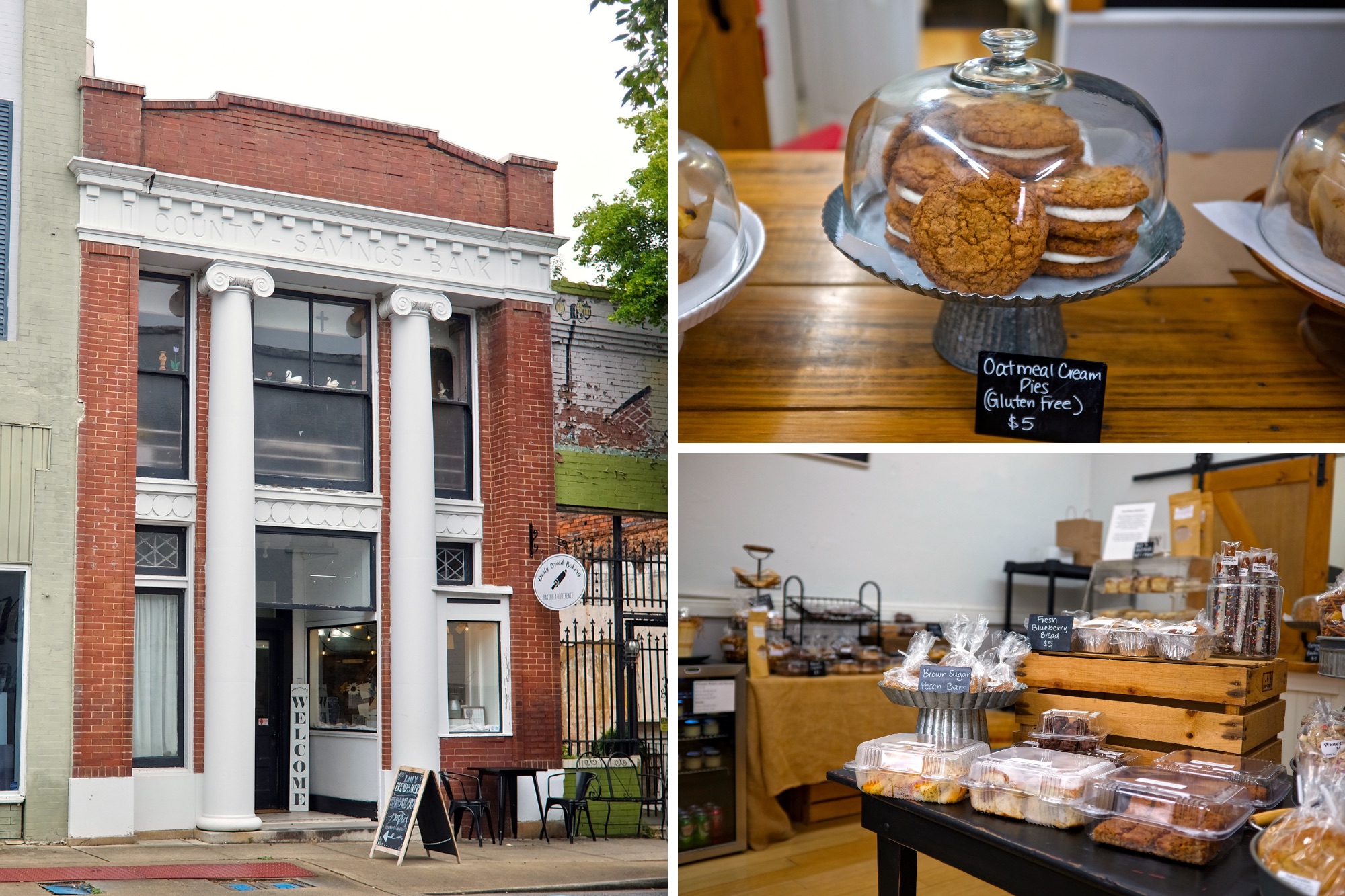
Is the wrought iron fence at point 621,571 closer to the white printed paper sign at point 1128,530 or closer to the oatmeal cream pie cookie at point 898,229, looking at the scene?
the oatmeal cream pie cookie at point 898,229

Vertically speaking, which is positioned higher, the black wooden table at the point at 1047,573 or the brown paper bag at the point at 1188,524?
the brown paper bag at the point at 1188,524

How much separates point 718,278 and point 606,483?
909 mm

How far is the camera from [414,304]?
8.05 ft

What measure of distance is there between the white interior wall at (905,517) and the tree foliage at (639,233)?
150cm

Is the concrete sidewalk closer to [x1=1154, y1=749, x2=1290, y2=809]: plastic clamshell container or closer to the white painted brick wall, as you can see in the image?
the white painted brick wall

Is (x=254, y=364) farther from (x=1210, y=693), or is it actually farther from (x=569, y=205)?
(x=1210, y=693)

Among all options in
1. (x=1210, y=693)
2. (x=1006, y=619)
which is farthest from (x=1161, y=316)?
(x=1006, y=619)

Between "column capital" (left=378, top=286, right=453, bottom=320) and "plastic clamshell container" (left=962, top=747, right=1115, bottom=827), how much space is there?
1.55 meters

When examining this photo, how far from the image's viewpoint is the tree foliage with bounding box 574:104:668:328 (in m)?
2.47

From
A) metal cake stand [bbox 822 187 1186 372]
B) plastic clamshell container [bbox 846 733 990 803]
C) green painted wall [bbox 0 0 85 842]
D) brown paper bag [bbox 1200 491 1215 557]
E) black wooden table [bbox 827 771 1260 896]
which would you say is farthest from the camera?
brown paper bag [bbox 1200 491 1215 557]

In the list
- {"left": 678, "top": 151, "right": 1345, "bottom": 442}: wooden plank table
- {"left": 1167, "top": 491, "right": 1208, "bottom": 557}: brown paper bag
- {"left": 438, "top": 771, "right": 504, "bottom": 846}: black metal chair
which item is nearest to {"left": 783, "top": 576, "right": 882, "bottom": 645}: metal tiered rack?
{"left": 1167, "top": 491, "right": 1208, "bottom": 557}: brown paper bag

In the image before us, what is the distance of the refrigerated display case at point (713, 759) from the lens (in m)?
3.45

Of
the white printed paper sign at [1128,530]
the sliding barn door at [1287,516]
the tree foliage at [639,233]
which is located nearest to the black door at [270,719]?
the tree foliage at [639,233]

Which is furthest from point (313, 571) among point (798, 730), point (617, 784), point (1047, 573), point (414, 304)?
point (1047, 573)
